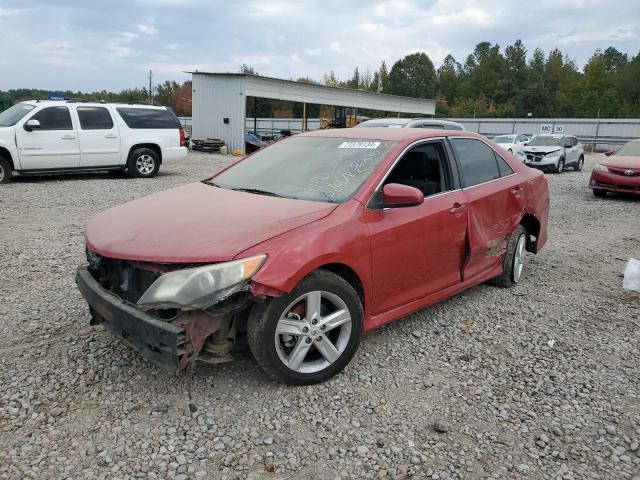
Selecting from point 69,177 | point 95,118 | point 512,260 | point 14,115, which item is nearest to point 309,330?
point 512,260

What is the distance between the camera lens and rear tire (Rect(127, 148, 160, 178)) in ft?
42.4

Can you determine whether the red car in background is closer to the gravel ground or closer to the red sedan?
the gravel ground

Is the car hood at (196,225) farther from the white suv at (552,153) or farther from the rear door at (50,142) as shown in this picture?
the white suv at (552,153)

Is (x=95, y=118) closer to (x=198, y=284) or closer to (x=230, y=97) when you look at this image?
(x=198, y=284)

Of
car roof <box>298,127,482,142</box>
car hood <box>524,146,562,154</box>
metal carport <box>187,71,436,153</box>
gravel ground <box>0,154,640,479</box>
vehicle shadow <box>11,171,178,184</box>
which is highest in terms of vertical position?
metal carport <box>187,71,436,153</box>

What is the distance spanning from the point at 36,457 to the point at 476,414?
7.76ft

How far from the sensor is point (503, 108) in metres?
75.0

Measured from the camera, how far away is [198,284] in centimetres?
272

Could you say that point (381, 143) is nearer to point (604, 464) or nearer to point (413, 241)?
point (413, 241)

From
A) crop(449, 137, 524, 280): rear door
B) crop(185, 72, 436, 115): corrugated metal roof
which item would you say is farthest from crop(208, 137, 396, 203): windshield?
crop(185, 72, 436, 115): corrugated metal roof

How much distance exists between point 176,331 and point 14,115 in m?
11.1

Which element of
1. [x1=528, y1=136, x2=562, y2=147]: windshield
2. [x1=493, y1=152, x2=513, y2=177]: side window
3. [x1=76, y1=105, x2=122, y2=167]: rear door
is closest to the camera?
[x1=493, y1=152, x2=513, y2=177]: side window

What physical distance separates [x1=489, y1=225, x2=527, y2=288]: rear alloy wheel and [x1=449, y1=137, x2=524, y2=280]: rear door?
128 mm

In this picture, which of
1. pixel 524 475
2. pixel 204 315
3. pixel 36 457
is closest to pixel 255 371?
pixel 204 315
